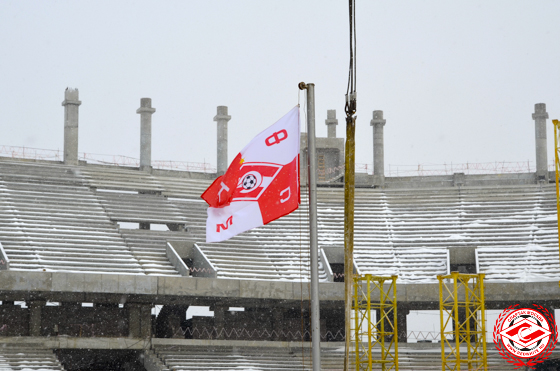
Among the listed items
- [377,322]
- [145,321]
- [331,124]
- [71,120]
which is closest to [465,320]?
[377,322]

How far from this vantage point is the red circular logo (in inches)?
1089

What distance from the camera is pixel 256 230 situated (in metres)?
36.4

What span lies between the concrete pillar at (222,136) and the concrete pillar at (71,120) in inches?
282

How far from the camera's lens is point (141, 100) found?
40500 millimetres

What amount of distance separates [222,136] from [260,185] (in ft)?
103

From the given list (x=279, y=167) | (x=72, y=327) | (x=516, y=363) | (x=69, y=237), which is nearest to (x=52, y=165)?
(x=69, y=237)

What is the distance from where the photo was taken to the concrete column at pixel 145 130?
131 feet

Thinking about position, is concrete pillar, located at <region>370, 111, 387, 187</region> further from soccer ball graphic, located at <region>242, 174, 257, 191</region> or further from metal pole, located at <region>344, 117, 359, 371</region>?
metal pole, located at <region>344, 117, 359, 371</region>

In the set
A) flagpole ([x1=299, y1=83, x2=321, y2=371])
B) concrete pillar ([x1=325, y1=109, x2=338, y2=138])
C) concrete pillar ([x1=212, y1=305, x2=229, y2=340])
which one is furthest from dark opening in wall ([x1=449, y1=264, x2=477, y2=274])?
flagpole ([x1=299, y1=83, x2=321, y2=371])

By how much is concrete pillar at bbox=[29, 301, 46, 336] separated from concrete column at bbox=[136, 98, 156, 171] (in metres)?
11.8

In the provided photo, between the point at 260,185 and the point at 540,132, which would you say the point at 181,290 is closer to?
the point at 260,185

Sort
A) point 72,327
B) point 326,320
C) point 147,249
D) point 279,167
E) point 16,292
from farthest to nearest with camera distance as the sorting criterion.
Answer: point 326,320 → point 147,249 → point 72,327 → point 16,292 → point 279,167

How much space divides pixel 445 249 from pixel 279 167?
25929 millimetres

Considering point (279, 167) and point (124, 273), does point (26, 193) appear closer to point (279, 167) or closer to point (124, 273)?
point (124, 273)
